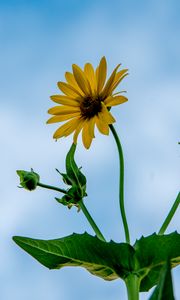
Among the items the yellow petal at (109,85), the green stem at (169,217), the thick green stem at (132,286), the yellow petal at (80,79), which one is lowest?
the thick green stem at (132,286)

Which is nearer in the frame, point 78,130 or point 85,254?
point 85,254

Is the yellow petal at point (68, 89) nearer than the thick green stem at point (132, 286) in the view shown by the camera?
No

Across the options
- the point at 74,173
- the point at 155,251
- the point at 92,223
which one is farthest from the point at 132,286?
the point at 74,173

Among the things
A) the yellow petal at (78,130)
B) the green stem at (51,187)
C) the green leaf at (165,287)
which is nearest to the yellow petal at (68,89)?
the yellow petal at (78,130)

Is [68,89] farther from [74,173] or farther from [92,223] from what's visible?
[92,223]

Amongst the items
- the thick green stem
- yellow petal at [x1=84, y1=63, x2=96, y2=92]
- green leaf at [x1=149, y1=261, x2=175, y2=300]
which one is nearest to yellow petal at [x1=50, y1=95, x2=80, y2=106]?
yellow petal at [x1=84, y1=63, x2=96, y2=92]

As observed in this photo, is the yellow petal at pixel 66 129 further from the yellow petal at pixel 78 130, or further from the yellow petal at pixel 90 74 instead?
the yellow petal at pixel 90 74

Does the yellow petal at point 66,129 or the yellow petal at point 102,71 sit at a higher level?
the yellow petal at point 102,71
